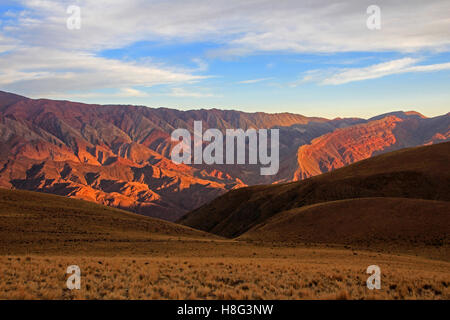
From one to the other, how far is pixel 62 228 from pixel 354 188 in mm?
58975

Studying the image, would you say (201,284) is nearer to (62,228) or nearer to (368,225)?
(62,228)

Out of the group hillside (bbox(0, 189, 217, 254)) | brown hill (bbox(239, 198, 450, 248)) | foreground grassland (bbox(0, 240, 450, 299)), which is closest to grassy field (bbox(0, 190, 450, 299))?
foreground grassland (bbox(0, 240, 450, 299))


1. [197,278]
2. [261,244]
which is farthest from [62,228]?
[197,278]

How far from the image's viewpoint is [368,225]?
47594 millimetres

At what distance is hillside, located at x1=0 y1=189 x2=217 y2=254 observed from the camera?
34062 millimetres

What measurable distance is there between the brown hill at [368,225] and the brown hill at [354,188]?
20286 millimetres

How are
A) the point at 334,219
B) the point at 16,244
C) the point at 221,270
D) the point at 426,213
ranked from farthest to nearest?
the point at 334,219, the point at 426,213, the point at 16,244, the point at 221,270

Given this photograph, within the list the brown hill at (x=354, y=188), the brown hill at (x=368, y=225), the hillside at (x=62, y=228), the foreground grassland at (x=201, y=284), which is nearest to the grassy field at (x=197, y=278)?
the foreground grassland at (x=201, y=284)

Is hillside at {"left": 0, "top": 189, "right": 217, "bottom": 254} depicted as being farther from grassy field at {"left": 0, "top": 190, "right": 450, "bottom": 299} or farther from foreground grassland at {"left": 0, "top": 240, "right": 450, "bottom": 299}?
foreground grassland at {"left": 0, "top": 240, "right": 450, "bottom": 299}
